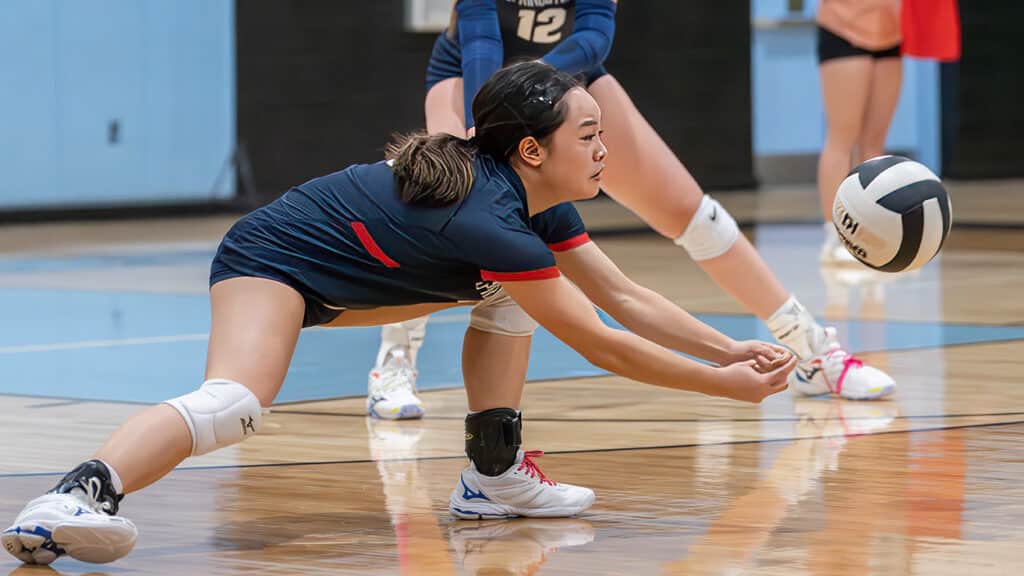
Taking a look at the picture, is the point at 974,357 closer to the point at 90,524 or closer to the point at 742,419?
the point at 742,419

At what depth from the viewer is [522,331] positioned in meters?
3.25

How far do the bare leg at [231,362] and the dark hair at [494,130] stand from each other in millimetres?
267

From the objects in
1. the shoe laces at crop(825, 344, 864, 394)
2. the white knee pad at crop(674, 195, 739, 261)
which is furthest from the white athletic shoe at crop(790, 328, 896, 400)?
the white knee pad at crop(674, 195, 739, 261)

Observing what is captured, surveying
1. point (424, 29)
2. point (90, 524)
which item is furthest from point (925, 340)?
point (424, 29)

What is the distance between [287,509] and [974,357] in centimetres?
248

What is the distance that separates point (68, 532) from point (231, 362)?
389mm

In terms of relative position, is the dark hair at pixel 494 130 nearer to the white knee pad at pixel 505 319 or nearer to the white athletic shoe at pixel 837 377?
the white knee pad at pixel 505 319

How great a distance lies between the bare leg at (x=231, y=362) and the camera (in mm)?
2834

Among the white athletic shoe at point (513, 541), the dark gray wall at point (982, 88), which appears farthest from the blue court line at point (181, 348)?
the dark gray wall at point (982, 88)

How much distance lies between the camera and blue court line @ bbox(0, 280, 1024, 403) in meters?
4.86

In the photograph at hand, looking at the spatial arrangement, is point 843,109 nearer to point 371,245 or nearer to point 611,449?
point 611,449

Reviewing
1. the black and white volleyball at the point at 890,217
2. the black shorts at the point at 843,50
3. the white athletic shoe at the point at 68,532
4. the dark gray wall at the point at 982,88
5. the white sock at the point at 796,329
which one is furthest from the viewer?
the dark gray wall at the point at 982,88

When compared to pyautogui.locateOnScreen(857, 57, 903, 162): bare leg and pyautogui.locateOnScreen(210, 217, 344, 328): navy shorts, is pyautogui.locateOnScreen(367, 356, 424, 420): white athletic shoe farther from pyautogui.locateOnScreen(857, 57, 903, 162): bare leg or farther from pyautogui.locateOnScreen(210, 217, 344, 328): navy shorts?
pyautogui.locateOnScreen(857, 57, 903, 162): bare leg

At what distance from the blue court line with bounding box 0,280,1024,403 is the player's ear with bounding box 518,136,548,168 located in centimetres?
165
